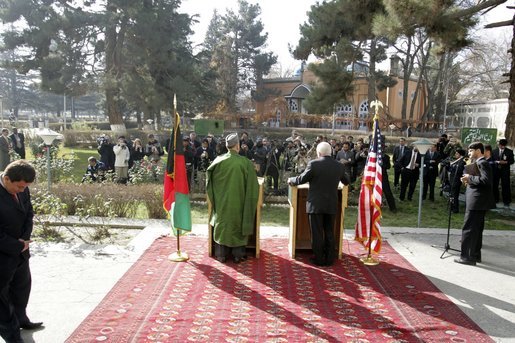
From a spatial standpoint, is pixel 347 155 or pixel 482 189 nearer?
pixel 482 189

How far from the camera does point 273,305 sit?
4.89 m

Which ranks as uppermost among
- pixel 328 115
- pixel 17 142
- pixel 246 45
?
pixel 246 45

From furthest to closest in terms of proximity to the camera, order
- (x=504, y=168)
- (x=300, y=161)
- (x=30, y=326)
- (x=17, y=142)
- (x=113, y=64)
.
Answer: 1. (x=113, y=64)
2. (x=17, y=142)
3. (x=300, y=161)
4. (x=504, y=168)
5. (x=30, y=326)

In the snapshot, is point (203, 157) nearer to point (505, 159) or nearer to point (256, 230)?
point (256, 230)

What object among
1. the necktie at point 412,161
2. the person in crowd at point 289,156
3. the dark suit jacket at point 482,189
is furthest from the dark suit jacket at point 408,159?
the dark suit jacket at point 482,189

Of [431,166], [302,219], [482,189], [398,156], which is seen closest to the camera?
[482,189]

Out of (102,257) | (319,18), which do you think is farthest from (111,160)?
(319,18)

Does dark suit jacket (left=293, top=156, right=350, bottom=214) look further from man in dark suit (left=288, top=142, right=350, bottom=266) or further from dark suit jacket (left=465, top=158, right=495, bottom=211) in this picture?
dark suit jacket (left=465, top=158, right=495, bottom=211)

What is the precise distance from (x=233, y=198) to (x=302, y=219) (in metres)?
1.53

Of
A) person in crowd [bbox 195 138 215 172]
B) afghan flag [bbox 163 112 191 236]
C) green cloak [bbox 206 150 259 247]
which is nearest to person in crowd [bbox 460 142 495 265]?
green cloak [bbox 206 150 259 247]

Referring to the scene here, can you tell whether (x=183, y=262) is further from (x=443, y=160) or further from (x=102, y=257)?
(x=443, y=160)

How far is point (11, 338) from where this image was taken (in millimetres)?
3734

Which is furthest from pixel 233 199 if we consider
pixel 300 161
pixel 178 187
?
pixel 300 161

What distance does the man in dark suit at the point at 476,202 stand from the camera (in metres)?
6.31
